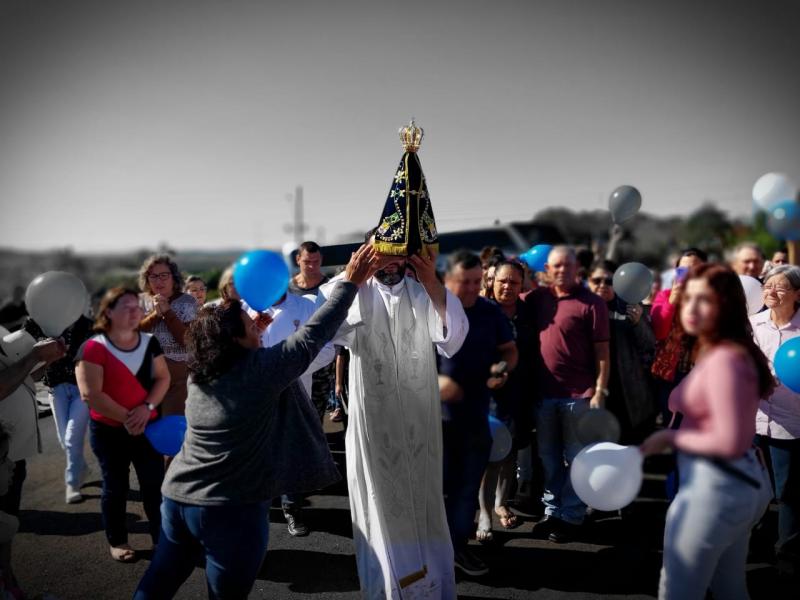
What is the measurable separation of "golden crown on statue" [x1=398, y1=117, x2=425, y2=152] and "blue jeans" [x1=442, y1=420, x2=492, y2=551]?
1633mm

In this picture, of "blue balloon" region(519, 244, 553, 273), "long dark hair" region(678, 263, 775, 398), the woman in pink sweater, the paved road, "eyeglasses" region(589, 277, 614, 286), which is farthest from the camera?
"blue balloon" region(519, 244, 553, 273)

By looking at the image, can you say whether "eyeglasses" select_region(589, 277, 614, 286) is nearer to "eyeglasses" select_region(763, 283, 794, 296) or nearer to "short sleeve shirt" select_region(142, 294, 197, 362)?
"eyeglasses" select_region(763, 283, 794, 296)

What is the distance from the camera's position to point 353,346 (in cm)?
319

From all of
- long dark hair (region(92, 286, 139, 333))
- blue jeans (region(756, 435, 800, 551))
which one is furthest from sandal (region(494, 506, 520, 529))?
long dark hair (region(92, 286, 139, 333))

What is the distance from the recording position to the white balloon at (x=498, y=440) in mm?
3777

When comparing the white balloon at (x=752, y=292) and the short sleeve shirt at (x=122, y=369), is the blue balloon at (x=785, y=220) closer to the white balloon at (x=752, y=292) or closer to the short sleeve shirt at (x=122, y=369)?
the white balloon at (x=752, y=292)

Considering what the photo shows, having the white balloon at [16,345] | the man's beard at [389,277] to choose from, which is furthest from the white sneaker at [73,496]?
the man's beard at [389,277]

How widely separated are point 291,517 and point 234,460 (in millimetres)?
2155

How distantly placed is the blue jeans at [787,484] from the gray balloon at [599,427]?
45.7 inches

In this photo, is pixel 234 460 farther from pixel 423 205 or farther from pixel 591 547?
pixel 591 547

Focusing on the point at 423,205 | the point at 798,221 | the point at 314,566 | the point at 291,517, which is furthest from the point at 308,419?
the point at 798,221

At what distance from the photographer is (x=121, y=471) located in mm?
3684

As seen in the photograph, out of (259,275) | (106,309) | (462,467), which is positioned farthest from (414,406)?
(106,309)

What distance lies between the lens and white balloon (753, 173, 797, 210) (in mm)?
5070
